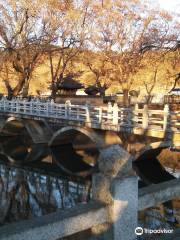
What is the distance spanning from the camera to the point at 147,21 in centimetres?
3584

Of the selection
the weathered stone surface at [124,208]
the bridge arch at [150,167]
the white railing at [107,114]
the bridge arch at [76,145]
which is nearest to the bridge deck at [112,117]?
the white railing at [107,114]

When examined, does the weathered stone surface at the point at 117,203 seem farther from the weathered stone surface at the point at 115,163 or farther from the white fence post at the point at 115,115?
the white fence post at the point at 115,115

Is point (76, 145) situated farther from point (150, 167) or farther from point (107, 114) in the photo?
point (107, 114)

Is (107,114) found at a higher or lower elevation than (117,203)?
higher

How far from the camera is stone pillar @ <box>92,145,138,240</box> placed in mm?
4621

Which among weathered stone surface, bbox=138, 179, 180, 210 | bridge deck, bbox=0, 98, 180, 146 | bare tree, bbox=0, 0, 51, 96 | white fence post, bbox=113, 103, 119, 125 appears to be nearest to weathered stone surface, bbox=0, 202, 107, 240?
weathered stone surface, bbox=138, 179, 180, 210

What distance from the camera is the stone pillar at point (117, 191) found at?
15.2 feet

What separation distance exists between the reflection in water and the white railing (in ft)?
12.7

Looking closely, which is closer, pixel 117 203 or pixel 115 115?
pixel 117 203

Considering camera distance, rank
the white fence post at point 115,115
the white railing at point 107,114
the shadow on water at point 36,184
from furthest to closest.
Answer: the white fence post at point 115,115 → the white railing at point 107,114 → the shadow on water at point 36,184

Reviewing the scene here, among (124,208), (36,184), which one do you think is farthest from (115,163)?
(36,184)

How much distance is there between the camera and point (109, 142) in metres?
19.8

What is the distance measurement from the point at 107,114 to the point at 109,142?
1.63 m

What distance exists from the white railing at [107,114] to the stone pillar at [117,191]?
11.0 metres
